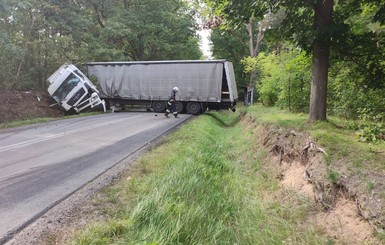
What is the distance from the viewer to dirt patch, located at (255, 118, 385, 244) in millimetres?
3908

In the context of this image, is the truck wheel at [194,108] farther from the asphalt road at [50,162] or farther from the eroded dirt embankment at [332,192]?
the eroded dirt embankment at [332,192]

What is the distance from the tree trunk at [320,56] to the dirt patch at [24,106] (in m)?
13.7

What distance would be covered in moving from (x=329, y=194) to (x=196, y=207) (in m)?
2.09

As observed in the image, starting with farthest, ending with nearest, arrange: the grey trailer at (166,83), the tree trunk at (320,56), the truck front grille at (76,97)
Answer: the grey trailer at (166,83) → the truck front grille at (76,97) → the tree trunk at (320,56)

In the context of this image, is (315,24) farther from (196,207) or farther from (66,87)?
(66,87)

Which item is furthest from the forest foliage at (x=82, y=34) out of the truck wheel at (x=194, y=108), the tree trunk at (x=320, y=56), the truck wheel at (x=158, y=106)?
the tree trunk at (x=320, y=56)

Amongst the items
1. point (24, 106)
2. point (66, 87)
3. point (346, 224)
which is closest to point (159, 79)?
point (66, 87)

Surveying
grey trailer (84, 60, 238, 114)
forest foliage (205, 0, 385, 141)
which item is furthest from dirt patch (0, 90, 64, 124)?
forest foliage (205, 0, 385, 141)

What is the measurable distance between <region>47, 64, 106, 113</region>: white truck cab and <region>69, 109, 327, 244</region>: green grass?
Result: 13.1 m

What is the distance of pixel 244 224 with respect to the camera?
5078mm

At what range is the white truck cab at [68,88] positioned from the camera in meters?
19.2

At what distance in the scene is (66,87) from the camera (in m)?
19.3

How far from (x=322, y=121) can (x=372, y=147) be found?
8.56 feet

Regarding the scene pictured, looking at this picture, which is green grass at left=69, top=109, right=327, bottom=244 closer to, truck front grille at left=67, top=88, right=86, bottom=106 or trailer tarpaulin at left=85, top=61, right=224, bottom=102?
trailer tarpaulin at left=85, top=61, right=224, bottom=102
